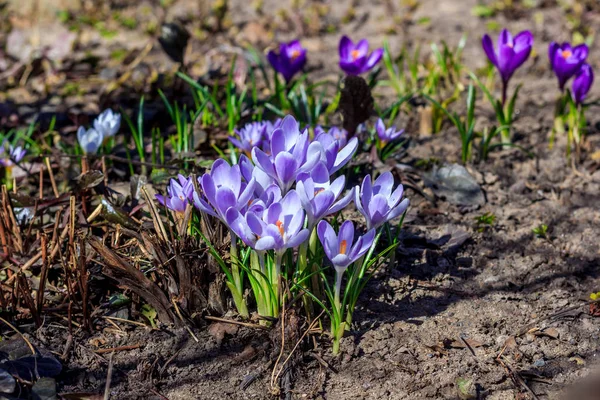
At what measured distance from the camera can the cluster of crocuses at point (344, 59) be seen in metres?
2.88

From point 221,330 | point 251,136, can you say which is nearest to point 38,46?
point 251,136

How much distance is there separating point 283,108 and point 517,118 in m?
1.16

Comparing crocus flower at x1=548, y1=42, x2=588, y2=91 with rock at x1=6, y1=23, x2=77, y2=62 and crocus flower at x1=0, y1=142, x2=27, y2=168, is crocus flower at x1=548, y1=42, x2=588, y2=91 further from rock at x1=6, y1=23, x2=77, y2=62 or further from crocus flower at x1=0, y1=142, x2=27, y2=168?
rock at x1=6, y1=23, x2=77, y2=62

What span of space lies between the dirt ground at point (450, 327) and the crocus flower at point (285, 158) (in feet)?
1.59

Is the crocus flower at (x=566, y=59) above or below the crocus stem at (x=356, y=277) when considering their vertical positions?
above

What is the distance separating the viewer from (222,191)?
1.63m

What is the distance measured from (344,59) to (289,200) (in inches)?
56.9

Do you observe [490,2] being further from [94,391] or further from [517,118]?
[94,391]

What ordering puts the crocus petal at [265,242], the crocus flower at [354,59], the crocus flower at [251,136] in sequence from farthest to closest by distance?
1. the crocus flower at [354,59]
2. the crocus flower at [251,136]
3. the crocus petal at [265,242]

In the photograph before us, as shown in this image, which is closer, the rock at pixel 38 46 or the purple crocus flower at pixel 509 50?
the purple crocus flower at pixel 509 50

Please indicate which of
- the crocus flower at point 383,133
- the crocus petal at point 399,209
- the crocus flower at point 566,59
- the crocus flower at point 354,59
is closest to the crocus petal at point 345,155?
the crocus petal at point 399,209

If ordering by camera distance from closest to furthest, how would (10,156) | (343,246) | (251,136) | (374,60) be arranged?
(343,246) → (251,136) → (10,156) → (374,60)

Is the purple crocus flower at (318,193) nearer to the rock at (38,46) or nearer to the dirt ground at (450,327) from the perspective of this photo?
the dirt ground at (450,327)

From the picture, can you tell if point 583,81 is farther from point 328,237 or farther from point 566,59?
point 328,237
